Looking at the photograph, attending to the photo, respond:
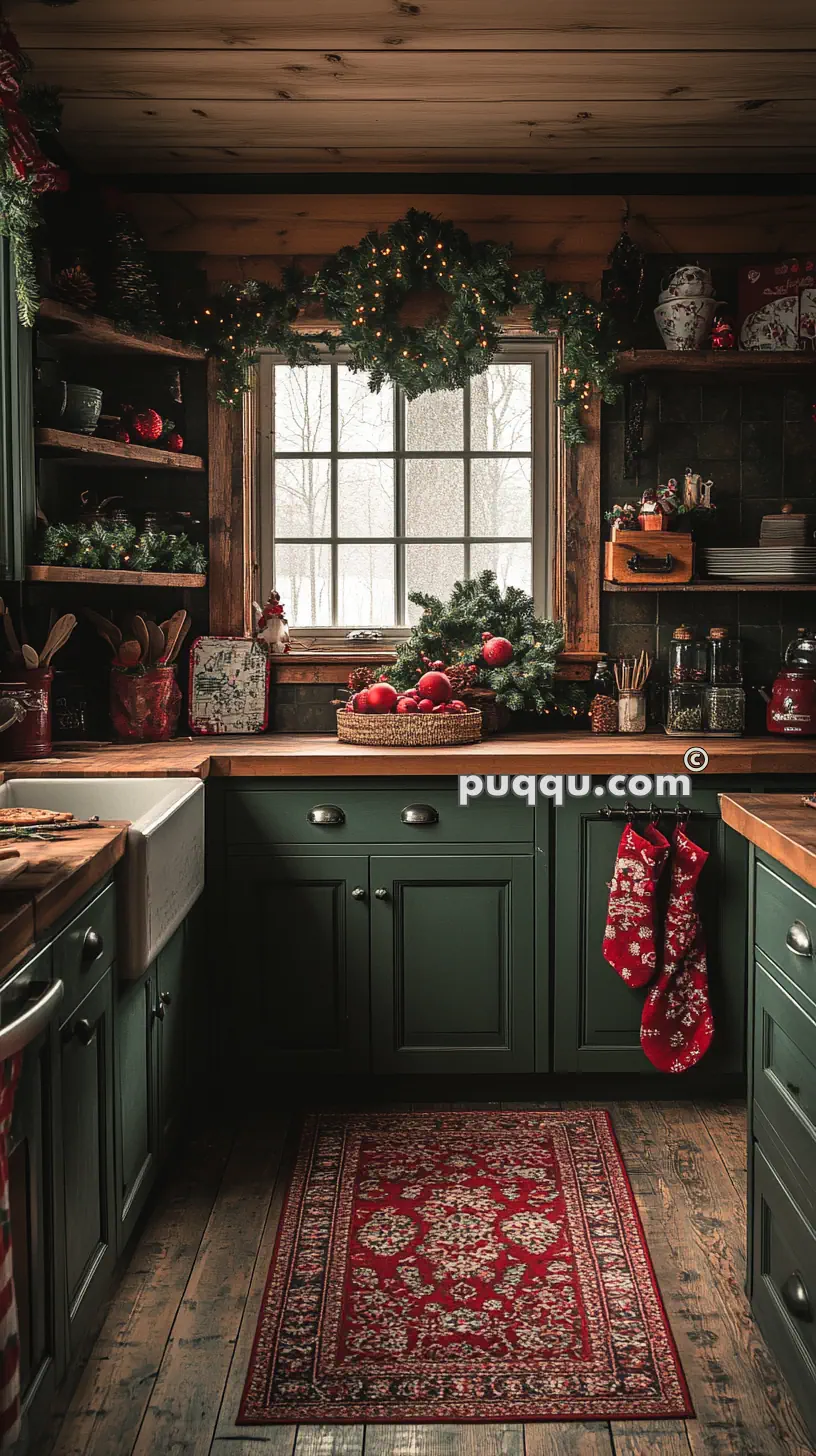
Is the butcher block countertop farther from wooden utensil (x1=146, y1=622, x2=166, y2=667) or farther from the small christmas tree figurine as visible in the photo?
the small christmas tree figurine

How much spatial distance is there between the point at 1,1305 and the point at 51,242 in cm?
286

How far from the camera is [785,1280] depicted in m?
2.06

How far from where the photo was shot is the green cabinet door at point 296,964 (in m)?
3.25

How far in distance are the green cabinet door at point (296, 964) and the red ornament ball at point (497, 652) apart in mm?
793

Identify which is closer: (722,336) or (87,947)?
(87,947)

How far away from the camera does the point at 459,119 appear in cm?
336

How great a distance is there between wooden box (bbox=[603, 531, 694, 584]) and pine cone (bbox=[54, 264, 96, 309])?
1.65m

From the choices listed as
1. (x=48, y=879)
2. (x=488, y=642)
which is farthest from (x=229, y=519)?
(x=48, y=879)

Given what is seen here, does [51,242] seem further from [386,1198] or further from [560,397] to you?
[386,1198]

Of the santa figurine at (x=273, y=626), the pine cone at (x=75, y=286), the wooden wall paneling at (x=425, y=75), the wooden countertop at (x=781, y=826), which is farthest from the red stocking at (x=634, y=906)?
the pine cone at (x=75, y=286)

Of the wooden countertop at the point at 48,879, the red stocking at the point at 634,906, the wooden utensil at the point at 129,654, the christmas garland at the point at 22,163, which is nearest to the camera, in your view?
the wooden countertop at the point at 48,879

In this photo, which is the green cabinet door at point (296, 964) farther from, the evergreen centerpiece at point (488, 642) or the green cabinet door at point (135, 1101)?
the evergreen centerpiece at point (488, 642)

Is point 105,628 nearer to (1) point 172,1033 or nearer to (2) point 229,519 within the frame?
(2) point 229,519

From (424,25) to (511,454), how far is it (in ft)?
4.48
